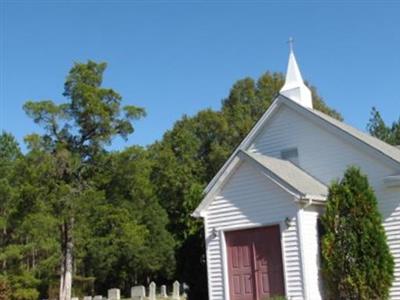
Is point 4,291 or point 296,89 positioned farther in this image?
point 4,291

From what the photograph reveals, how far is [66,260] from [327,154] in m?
20.9

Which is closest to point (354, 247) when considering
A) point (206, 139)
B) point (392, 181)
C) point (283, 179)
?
point (392, 181)

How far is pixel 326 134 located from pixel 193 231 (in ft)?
19.6

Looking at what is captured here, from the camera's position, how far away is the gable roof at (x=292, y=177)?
57.7 ft

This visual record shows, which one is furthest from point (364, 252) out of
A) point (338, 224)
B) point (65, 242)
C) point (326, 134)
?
point (65, 242)

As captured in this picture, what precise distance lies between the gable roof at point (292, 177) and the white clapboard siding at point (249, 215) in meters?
0.30

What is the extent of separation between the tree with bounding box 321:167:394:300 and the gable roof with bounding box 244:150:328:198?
2.55ft

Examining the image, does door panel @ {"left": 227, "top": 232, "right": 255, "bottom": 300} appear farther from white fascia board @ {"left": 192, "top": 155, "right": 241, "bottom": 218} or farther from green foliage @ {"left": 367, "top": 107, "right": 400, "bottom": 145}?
green foliage @ {"left": 367, "top": 107, "right": 400, "bottom": 145}

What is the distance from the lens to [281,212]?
17.7 meters

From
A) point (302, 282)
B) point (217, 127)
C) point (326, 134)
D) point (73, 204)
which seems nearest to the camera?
point (302, 282)

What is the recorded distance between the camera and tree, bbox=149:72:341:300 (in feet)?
181

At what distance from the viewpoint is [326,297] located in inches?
685

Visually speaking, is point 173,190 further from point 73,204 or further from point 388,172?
point 388,172

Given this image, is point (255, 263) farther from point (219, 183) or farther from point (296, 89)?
point (296, 89)
